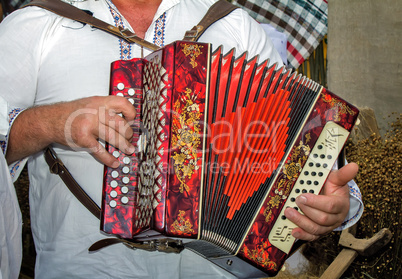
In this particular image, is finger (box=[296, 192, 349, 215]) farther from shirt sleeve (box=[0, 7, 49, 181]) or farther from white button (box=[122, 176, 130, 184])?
shirt sleeve (box=[0, 7, 49, 181])

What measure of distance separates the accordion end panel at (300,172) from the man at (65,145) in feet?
0.21

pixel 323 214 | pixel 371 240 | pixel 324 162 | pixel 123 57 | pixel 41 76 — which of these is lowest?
pixel 371 240

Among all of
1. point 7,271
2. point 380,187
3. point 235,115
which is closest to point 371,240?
point 380,187

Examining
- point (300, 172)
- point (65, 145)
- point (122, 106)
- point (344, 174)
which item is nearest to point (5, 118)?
point (65, 145)

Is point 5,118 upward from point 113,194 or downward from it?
upward

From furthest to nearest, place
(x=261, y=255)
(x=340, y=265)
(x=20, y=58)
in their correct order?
1. (x=340, y=265)
2. (x=20, y=58)
3. (x=261, y=255)

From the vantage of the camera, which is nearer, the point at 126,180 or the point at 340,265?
the point at 126,180

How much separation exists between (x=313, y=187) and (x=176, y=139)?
47cm

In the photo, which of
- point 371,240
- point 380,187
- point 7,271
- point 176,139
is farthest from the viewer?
point 380,187

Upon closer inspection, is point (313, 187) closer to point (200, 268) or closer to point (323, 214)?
point (323, 214)

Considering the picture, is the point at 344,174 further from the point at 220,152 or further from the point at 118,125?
the point at 118,125

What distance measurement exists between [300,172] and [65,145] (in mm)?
740

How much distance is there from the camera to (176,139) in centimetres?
123

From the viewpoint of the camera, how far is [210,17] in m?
1.69
